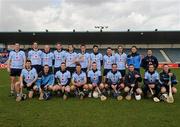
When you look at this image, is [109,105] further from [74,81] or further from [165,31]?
[165,31]

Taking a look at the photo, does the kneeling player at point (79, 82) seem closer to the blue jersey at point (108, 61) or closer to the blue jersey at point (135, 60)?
the blue jersey at point (108, 61)

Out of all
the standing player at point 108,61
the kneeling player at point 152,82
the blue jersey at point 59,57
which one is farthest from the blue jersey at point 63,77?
the kneeling player at point 152,82

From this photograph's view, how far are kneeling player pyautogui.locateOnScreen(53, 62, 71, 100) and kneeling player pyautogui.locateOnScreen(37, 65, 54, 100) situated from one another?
18 centimetres

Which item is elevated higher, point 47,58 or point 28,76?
point 47,58

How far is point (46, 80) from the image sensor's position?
10688 mm

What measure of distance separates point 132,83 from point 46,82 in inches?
98.7

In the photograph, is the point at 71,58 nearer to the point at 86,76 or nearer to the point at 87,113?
the point at 86,76

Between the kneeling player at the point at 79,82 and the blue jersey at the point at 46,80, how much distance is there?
65 centimetres

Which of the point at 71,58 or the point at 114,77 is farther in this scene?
the point at 71,58

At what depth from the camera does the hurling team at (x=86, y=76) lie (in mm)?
10430

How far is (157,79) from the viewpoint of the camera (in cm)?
1042

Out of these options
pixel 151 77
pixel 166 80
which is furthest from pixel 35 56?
pixel 166 80

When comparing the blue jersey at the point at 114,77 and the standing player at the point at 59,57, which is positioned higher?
the standing player at the point at 59,57

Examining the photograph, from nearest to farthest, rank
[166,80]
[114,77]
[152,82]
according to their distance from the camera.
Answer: [166,80]
[152,82]
[114,77]
